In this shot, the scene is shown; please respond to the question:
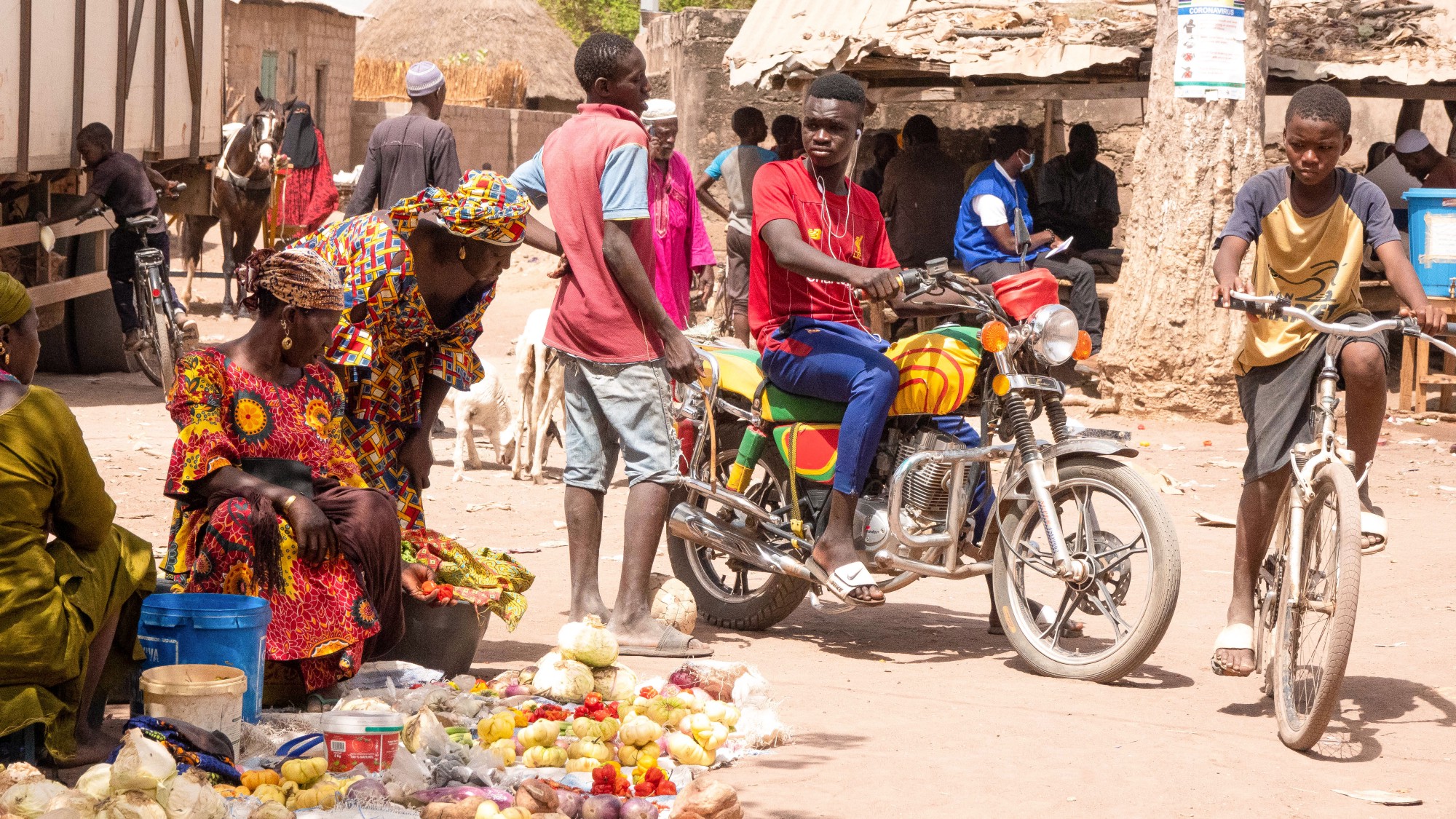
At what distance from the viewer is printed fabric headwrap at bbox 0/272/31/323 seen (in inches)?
157

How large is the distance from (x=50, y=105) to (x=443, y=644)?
7864mm

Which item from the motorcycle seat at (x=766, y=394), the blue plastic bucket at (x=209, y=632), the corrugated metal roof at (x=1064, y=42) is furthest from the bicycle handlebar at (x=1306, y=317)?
the corrugated metal roof at (x=1064, y=42)

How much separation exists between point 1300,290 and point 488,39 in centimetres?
3414

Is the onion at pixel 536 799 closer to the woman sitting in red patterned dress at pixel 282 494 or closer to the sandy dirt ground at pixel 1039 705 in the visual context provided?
the sandy dirt ground at pixel 1039 705

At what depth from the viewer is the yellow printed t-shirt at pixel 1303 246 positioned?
16.1 ft

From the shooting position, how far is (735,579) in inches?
260

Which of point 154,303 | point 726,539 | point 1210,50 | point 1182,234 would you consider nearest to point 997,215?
point 1182,234

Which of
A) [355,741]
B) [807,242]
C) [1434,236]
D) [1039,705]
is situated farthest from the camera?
[1434,236]

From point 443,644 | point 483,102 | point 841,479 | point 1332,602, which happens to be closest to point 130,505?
point 443,644

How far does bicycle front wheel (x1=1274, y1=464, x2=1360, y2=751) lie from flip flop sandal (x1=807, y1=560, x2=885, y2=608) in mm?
1390

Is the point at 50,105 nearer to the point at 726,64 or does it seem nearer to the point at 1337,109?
the point at 726,64

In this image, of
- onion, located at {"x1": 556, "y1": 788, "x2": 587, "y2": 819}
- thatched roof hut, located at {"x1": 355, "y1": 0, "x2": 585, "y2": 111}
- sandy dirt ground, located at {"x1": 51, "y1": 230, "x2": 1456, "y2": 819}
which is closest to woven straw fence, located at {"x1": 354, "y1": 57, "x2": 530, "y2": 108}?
thatched roof hut, located at {"x1": 355, "y1": 0, "x2": 585, "y2": 111}

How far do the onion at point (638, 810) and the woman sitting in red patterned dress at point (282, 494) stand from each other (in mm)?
1239

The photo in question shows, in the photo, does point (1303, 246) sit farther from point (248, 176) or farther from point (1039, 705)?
point (248, 176)
